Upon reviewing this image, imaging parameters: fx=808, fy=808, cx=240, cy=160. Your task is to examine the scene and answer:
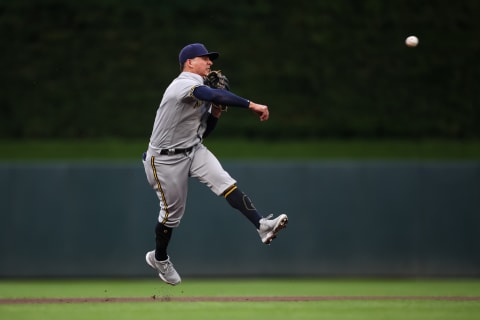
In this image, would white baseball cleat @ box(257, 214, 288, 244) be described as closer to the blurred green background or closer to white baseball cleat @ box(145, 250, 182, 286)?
white baseball cleat @ box(145, 250, 182, 286)

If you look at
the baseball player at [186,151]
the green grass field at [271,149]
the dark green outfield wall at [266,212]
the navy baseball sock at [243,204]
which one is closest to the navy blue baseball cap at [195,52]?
the baseball player at [186,151]

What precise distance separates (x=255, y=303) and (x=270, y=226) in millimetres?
878

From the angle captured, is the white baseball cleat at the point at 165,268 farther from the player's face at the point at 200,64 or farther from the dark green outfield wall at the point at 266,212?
the dark green outfield wall at the point at 266,212

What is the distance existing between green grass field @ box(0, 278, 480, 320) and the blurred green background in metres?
3.80

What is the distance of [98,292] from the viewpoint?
841cm

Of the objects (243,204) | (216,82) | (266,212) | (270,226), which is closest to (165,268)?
(243,204)

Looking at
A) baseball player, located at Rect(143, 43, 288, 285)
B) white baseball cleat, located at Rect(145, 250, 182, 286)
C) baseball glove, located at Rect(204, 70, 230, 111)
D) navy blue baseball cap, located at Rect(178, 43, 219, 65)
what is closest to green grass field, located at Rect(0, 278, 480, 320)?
white baseball cleat, located at Rect(145, 250, 182, 286)

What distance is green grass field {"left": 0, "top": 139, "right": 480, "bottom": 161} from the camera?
12.5 metres

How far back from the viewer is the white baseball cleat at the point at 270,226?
234 inches

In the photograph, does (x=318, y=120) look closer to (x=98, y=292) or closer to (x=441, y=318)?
(x=98, y=292)

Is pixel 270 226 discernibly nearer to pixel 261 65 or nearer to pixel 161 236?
Result: pixel 161 236

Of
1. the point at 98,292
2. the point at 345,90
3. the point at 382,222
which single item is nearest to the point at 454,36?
the point at 345,90

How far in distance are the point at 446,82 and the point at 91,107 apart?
575cm

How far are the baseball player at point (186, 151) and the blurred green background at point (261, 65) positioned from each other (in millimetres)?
6557
